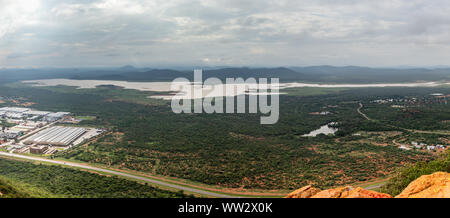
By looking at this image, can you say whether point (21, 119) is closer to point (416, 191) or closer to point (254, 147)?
point (254, 147)

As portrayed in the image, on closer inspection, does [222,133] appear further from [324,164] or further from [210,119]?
[324,164]

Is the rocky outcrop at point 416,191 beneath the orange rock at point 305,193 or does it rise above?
above

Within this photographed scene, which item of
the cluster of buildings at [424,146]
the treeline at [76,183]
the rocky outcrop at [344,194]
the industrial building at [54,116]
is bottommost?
the treeline at [76,183]

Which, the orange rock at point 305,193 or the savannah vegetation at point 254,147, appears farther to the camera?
the savannah vegetation at point 254,147

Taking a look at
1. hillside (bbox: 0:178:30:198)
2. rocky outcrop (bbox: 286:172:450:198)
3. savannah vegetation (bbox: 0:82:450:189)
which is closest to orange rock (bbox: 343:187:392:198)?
rocky outcrop (bbox: 286:172:450:198)

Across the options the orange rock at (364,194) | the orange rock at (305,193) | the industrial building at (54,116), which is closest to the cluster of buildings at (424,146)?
the orange rock at (305,193)

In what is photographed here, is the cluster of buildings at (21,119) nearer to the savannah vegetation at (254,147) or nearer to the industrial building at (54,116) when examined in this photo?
the industrial building at (54,116)
